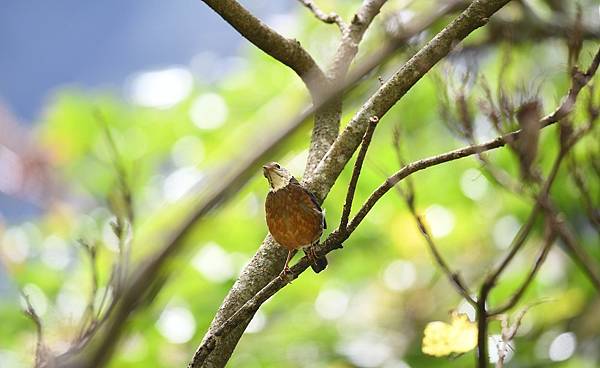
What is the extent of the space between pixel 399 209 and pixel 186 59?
1210mm

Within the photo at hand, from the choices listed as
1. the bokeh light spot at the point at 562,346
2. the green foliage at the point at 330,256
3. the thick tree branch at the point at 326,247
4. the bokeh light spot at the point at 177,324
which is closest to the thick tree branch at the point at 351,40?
the thick tree branch at the point at 326,247

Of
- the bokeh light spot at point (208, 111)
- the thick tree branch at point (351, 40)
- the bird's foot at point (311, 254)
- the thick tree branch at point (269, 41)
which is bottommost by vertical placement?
the bird's foot at point (311, 254)

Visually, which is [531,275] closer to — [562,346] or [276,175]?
[276,175]

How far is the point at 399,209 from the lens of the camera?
1848 mm

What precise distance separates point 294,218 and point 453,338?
10.6 inches

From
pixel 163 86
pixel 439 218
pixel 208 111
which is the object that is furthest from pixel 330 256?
pixel 163 86

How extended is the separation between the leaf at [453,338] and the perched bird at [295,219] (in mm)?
200

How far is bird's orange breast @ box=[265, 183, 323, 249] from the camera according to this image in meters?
0.78

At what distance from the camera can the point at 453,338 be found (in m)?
0.93

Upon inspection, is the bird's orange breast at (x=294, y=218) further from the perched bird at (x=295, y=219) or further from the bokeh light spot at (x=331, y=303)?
the bokeh light spot at (x=331, y=303)

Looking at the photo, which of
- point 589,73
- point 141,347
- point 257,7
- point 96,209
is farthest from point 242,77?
point 589,73

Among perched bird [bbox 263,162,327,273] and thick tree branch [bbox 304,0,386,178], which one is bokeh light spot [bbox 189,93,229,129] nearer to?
thick tree branch [bbox 304,0,386,178]

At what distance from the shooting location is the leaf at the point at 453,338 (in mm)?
925

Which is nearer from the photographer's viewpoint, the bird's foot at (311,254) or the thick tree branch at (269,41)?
the bird's foot at (311,254)
